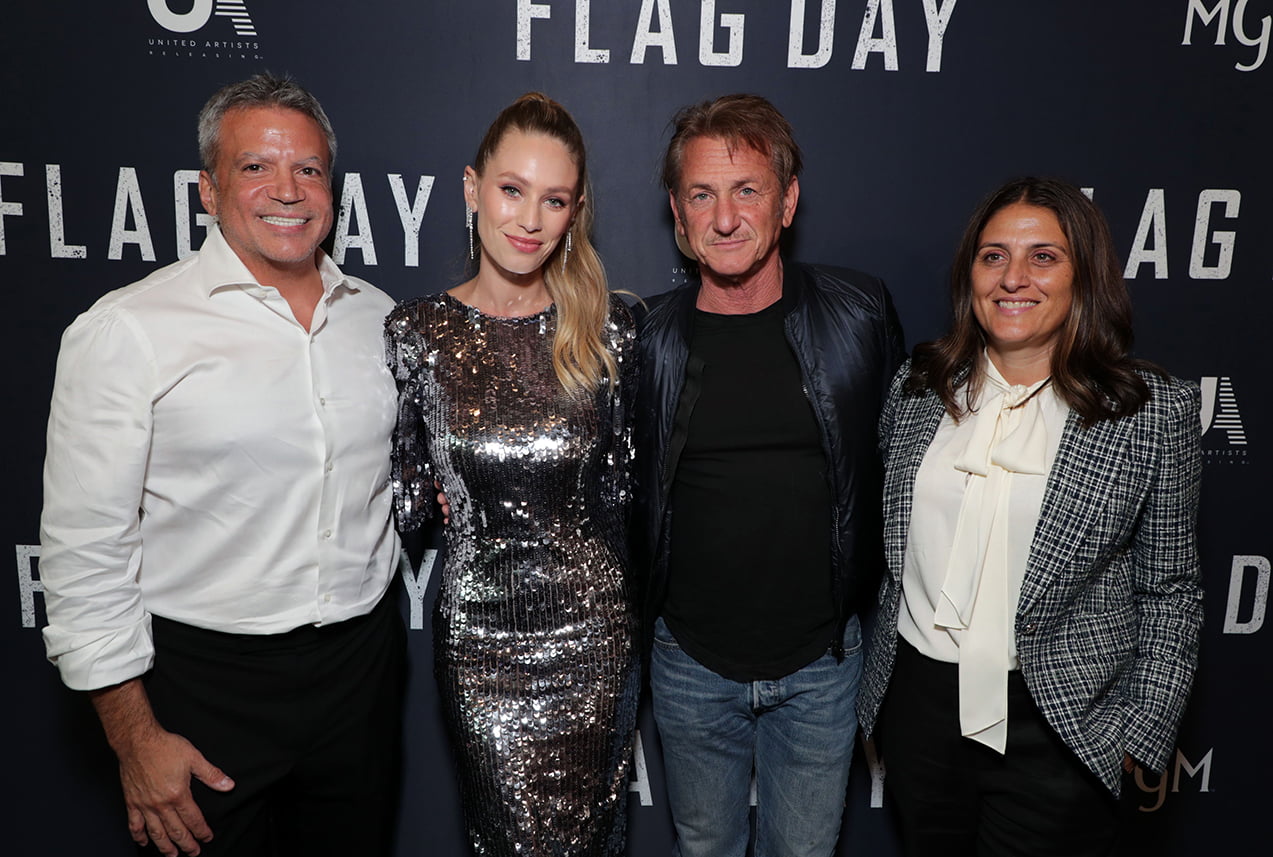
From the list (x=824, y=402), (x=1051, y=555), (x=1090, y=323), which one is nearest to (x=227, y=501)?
(x=824, y=402)

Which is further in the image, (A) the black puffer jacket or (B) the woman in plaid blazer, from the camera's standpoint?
(A) the black puffer jacket

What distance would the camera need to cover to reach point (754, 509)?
1.68 m

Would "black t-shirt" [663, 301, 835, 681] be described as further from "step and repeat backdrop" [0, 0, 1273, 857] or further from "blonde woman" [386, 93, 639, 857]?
"step and repeat backdrop" [0, 0, 1273, 857]

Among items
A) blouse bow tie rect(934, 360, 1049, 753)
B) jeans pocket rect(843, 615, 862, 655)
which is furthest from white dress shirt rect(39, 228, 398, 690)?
blouse bow tie rect(934, 360, 1049, 753)

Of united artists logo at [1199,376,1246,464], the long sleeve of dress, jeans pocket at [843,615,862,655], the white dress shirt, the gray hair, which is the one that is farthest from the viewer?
united artists logo at [1199,376,1246,464]

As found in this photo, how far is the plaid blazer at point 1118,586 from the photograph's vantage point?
1.42 meters

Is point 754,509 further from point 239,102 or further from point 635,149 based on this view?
point 239,102

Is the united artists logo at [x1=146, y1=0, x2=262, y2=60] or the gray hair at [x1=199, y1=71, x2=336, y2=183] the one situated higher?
the united artists logo at [x1=146, y1=0, x2=262, y2=60]

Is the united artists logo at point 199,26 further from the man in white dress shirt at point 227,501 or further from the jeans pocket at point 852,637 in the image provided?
the jeans pocket at point 852,637

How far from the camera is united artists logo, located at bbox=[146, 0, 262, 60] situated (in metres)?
1.94

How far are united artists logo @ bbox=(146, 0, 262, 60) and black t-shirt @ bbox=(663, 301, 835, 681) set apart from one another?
49.9 inches

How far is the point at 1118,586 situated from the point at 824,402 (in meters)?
0.60

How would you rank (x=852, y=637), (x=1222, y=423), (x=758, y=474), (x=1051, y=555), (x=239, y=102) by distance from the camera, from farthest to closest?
(x=1222, y=423) → (x=852, y=637) → (x=758, y=474) → (x=239, y=102) → (x=1051, y=555)

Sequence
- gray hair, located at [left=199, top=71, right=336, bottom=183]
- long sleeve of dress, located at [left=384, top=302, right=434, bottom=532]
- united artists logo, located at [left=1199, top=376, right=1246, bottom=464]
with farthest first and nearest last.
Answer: united artists logo, located at [left=1199, top=376, right=1246, bottom=464] → long sleeve of dress, located at [left=384, top=302, right=434, bottom=532] → gray hair, located at [left=199, top=71, right=336, bottom=183]
